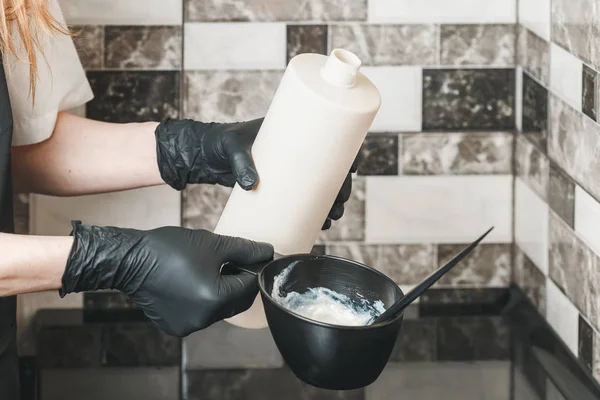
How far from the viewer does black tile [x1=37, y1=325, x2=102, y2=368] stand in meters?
1.67

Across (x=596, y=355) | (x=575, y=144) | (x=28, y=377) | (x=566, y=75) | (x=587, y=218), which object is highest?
(x=566, y=75)

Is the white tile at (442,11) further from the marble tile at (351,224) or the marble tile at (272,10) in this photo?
the marble tile at (351,224)

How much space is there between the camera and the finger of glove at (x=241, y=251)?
1202 millimetres

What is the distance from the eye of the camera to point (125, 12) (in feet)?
5.74

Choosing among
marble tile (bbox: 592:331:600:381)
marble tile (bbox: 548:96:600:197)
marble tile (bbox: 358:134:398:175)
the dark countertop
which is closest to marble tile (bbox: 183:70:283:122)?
marble tile (bbox: 358:134:398:175)

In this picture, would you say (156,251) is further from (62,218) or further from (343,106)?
(62,218)

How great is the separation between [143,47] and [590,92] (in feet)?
2.70

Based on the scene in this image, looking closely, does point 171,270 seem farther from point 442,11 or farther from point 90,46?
point 442,11

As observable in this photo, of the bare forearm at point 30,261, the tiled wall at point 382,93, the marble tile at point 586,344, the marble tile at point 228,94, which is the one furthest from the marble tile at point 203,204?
the marble tile at point 586,344

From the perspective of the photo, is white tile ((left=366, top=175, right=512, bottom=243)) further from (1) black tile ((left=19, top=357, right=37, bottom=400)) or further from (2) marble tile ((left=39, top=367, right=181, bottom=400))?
(1) black tile ((left=19, top=357, right=37, bottom=400))

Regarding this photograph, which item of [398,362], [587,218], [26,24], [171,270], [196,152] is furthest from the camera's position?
[398,362]

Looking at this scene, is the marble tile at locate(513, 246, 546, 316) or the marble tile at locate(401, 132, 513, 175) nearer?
the marble tile at locate(513, 246, 546, 316)

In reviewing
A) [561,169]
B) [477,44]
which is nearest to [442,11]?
[477,44]

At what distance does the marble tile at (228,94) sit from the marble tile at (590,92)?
59cm
